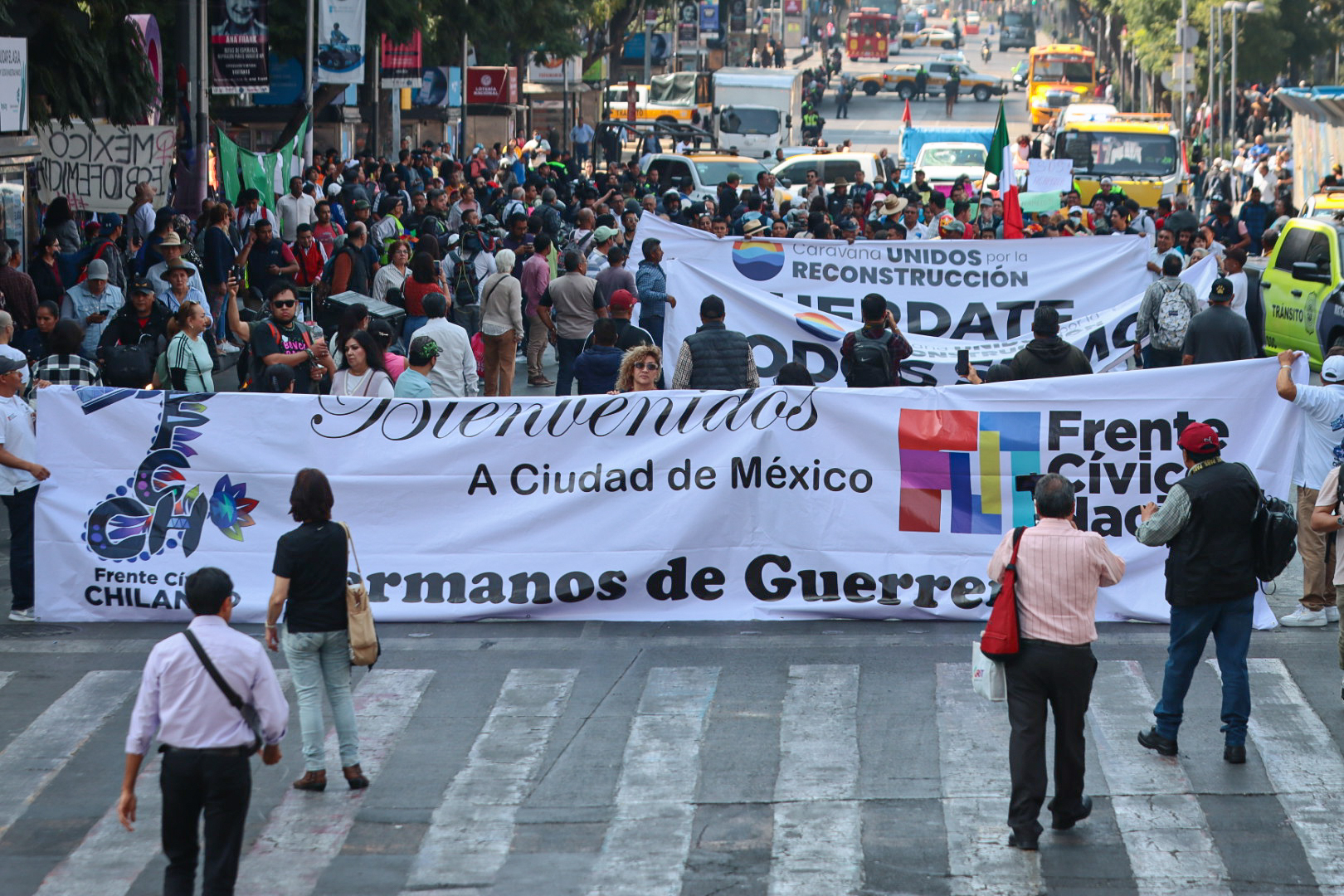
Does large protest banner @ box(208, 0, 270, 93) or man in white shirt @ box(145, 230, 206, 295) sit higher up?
large protest banner @ box(208, 0, 270, 93)

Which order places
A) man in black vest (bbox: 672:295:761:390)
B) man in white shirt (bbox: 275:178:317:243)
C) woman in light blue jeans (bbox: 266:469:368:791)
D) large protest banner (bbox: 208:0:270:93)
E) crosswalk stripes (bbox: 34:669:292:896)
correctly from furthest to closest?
large protest banner (bbox: 208:0:270:93) → man in white shirt (bbox: 275:178:317:243) → man in black vest (bbox: 672:295:761:390) → woman in light blue jeans (bbox: 266:469:368:791) → crosswalk stripes (bbox: 34:669:292:896)

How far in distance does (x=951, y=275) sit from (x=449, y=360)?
501 centimetres

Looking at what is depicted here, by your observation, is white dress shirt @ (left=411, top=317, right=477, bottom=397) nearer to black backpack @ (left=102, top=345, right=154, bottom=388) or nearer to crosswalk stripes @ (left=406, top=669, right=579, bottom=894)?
black backpack @ (left=102, top=345, right=154, bottom=388)

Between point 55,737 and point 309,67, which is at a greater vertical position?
point 309,67

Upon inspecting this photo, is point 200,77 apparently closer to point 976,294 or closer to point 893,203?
point 893,203

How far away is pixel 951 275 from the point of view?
1634cm

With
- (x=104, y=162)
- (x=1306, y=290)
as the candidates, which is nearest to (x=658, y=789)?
(x=1306, y=290)

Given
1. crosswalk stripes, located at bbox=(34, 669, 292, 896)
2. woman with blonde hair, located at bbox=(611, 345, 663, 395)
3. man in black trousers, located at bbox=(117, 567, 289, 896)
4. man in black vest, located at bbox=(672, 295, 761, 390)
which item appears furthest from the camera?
man in black vest, located at bbox=(672, 295, 761, 390)

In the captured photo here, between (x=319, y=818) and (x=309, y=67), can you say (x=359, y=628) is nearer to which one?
(x=319, y=818)

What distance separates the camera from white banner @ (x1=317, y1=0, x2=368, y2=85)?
98.2ft

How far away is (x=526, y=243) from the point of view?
65.0 feet

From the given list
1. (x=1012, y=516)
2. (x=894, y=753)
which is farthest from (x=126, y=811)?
(x=1012, y=516)

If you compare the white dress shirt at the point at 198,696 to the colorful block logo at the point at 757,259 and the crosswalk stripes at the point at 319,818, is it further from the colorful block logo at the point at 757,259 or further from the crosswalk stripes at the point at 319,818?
the colorful block logo at the point at 757,259

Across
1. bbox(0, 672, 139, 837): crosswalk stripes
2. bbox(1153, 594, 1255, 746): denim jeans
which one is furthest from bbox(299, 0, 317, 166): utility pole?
bbox(1153, 594, 1255, 746): denim jeans
